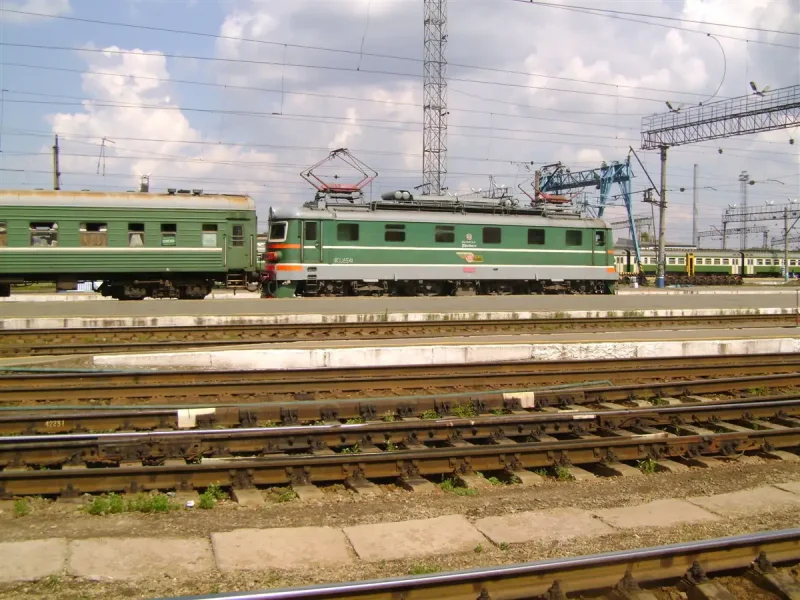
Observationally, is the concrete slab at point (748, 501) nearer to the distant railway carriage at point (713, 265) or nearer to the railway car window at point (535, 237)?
the railway car window at point (535, 237)

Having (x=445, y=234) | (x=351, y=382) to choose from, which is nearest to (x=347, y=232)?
(x=445, y=234)

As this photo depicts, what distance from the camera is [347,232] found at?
75.2ft

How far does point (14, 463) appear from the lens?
661cm

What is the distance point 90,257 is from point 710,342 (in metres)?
17.5

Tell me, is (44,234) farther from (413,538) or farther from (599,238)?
(599,238)

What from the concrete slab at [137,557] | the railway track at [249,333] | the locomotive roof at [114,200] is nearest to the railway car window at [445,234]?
the railway track at [249,333]

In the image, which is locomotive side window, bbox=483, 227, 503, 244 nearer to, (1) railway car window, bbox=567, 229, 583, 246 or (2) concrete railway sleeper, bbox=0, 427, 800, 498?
(1) railway car window, bbox=567, 229, 583, 246

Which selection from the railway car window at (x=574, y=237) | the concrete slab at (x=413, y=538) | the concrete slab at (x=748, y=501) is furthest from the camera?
the railway car window at (x=574, y=237)

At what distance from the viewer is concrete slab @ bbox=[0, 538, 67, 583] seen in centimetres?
451

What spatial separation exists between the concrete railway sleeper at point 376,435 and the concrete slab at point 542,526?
184 cm

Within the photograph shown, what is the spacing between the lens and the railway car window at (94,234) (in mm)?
21062

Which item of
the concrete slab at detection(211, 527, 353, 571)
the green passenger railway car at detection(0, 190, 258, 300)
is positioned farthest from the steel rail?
the green passenger railway car at detection(0, 190, 258, 300)

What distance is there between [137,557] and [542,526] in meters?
3.12

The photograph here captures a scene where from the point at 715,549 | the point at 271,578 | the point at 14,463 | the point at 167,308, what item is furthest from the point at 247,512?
the point at 167,308
